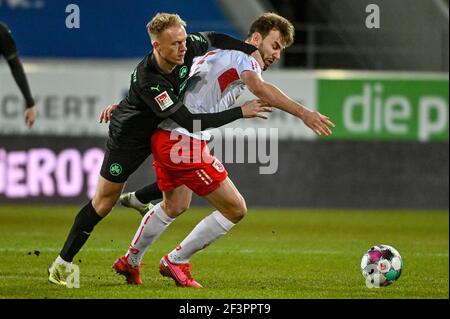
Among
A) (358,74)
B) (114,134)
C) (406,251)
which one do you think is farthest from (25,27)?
(114,134)

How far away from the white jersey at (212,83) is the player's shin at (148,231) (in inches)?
22.8

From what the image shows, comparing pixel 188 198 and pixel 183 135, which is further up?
pixel 183 135

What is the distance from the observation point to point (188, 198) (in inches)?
272

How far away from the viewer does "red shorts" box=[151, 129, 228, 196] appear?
653 cm

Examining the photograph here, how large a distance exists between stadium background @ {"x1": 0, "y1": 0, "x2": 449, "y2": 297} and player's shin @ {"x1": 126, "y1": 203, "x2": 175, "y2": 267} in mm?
7140

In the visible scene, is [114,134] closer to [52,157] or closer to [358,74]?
[52,157]

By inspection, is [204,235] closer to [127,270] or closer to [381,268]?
[127,270]

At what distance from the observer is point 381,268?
7.04 m

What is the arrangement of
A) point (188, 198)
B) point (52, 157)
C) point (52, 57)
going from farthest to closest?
point (52, 57), point (52, 157), point (188, 198)

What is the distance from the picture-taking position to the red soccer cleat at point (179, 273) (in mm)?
6727

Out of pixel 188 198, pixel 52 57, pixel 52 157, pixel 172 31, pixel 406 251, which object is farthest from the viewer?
pixel 52 57

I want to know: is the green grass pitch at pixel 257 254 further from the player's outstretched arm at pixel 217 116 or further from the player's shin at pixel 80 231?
the player's outstretched arm at pixel 217 116

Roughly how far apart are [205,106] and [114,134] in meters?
0.61

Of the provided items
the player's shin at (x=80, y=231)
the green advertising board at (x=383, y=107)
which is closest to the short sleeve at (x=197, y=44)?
the player's shin at (x=80, y=231)
